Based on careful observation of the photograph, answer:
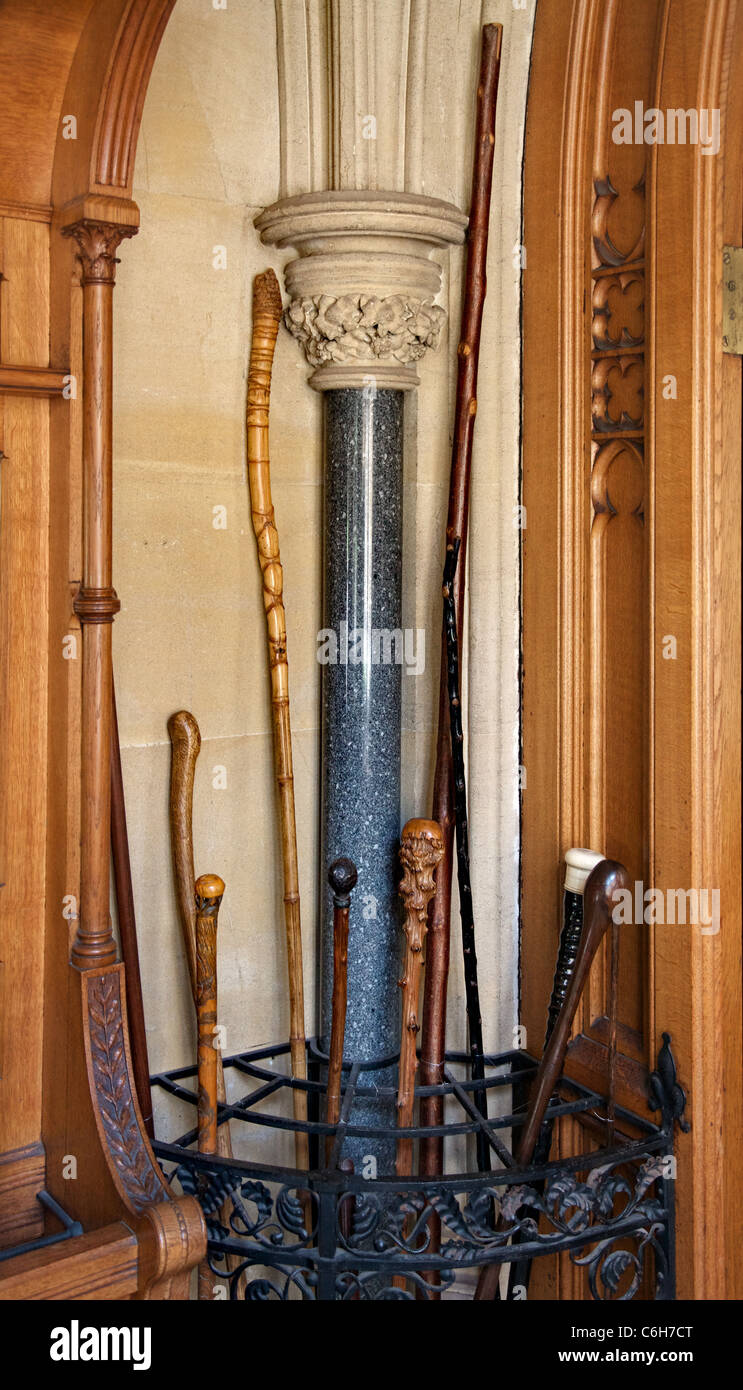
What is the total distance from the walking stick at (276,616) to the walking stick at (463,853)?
332mm

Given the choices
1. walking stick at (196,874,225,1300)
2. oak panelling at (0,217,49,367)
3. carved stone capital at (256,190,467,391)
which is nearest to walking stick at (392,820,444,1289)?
walking stick at (196,874,225,1300)

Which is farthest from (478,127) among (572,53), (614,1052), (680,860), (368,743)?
(614,1052)

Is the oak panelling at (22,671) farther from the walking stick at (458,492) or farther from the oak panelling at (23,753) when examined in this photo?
the walking stick at (458,492)

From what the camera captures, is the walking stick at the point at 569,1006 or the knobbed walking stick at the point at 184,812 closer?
the walking stick at the point at 569,1006

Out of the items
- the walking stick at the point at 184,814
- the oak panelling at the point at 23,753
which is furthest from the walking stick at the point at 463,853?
the oak panelling at the point at 23,753

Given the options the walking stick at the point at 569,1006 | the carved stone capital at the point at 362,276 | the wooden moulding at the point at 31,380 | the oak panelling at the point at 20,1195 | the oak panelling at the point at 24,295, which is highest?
the carved stone capital at the point at 362,276

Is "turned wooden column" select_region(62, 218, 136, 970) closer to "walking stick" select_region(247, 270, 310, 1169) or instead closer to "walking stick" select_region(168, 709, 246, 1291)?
"walking stick" select_region(168, 709, 246, 1291)

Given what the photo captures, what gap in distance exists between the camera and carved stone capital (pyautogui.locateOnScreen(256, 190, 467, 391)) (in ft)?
8.34

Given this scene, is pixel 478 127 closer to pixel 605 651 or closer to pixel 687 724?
pixel 605 651

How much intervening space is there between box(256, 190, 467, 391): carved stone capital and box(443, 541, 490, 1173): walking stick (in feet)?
1.58

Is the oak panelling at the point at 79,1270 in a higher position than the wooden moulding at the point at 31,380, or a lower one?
lower

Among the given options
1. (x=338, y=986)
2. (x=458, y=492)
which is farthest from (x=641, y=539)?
(x=338, y=986)

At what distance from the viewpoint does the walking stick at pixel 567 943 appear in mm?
2426
